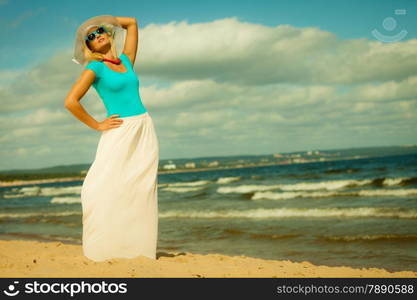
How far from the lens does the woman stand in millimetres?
4461

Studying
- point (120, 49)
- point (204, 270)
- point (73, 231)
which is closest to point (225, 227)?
point (73, 231)

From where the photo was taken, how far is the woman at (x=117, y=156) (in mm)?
4461

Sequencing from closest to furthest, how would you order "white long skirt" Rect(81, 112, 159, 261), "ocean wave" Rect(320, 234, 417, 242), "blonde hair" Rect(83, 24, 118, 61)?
"blonde hair" Rect(83, 24, 118, 61)
"white long skirt" Rect(81, 112, 159, 261)
"ocean wave" Rect(320, 234, 417, 242)

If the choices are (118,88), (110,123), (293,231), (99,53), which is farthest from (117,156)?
(293,231)

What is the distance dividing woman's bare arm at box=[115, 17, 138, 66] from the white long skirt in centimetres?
73

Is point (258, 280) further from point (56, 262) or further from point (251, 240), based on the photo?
point (251, 240)

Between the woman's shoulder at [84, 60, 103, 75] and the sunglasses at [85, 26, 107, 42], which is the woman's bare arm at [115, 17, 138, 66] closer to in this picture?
the sunglasses at [85, 26, 107, 42]

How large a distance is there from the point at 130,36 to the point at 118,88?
0.81 meters

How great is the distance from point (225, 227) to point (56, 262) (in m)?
7.44

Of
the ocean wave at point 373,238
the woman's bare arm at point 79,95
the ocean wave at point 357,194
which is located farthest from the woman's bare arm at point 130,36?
the ocean wave at point 357,194

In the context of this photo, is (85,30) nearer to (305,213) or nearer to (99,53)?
(99,53)

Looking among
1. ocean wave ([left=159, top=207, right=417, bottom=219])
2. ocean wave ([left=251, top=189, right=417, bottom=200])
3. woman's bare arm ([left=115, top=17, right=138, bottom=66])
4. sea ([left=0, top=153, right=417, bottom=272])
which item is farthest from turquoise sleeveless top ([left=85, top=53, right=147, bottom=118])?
ocean wave ([left=251, top=189, right=417, bottom=200])

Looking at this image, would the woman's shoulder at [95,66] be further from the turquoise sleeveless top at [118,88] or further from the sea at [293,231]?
the sea at [293,231]

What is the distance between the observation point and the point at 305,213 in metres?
13.8
